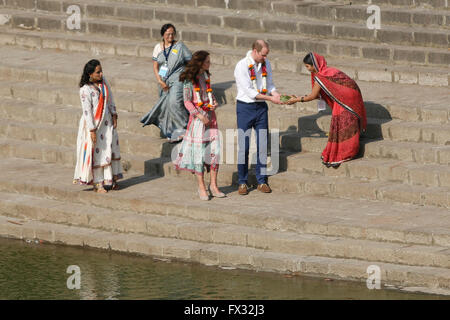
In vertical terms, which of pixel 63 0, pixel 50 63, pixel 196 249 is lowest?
pixel 196 249

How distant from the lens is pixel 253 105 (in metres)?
11.8

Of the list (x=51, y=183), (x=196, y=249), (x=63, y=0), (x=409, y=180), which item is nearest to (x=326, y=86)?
(x=409, y=180)

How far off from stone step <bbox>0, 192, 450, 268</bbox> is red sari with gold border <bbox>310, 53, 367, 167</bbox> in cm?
152

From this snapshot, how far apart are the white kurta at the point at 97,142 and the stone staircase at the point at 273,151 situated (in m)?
0.26

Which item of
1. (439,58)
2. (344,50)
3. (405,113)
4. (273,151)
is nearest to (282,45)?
(344,50)

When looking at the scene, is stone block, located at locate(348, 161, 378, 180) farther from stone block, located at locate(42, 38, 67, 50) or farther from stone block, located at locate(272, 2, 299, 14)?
stone block, located at locate(42, 38, 67, 50)

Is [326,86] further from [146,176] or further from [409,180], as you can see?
[146,176]

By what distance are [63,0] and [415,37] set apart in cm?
645

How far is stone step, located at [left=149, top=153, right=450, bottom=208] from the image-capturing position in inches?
441

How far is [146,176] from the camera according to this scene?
13.0 metres

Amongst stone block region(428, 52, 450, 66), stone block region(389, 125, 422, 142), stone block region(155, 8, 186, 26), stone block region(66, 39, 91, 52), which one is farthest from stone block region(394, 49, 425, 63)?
stone block region(66, 39, 91, 52)

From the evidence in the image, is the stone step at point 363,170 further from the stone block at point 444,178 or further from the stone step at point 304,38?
the stone step at point 304,38

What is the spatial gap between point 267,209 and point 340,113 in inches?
54.9

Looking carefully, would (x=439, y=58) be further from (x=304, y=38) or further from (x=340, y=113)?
(x=340, y=113)
